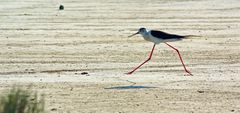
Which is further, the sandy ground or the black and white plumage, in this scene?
the black and white plumage

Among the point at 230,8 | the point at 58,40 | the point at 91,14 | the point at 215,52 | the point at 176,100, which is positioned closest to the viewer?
the point at 176,100

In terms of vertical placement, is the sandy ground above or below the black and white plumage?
below

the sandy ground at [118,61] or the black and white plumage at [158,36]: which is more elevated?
the black and white plumage at [158,36]

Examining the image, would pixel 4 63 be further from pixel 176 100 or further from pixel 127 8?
pixel 127 8

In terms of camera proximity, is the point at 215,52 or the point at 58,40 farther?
the point at 58,40

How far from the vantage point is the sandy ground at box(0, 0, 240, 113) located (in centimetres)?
1225

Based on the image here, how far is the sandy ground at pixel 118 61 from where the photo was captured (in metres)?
12.2

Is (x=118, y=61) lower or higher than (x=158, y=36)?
lower

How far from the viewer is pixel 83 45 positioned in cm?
2067

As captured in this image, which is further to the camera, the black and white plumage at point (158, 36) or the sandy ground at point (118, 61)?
the black and white plumage at point (158, 36)

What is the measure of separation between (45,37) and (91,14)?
10.7 metres

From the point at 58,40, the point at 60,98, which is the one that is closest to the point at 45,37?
the point at 58,40

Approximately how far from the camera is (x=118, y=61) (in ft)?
57.1

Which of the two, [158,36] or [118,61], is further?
[118,61]
